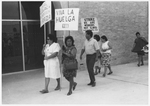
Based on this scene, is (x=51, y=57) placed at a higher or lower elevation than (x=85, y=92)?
higher

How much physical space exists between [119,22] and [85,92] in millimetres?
5242

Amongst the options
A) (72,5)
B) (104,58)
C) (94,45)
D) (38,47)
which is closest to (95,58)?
(94,45)

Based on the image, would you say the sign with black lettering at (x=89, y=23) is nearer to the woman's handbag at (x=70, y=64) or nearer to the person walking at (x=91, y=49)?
the person walking at (x=91, y=49)

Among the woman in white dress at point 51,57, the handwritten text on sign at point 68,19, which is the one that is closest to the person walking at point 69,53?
the woman in white dress at point 51,57

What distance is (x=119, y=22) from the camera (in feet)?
29.4

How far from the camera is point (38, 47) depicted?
27.7 ft

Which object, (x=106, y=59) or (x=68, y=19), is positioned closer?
(x=68, y=19)

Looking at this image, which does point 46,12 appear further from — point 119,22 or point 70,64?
point 119,22

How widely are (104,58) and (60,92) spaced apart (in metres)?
2.43

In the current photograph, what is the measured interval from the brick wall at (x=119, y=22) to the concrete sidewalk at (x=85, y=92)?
2474 mm

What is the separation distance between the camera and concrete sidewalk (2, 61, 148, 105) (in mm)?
4242

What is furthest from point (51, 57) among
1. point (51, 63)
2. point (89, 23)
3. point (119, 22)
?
point (119, 22)

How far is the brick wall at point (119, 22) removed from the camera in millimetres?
7848

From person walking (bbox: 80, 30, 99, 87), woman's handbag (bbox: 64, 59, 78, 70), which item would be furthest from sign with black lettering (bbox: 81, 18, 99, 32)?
woman's handbag (bbox: 64, 59, 78, 70)
